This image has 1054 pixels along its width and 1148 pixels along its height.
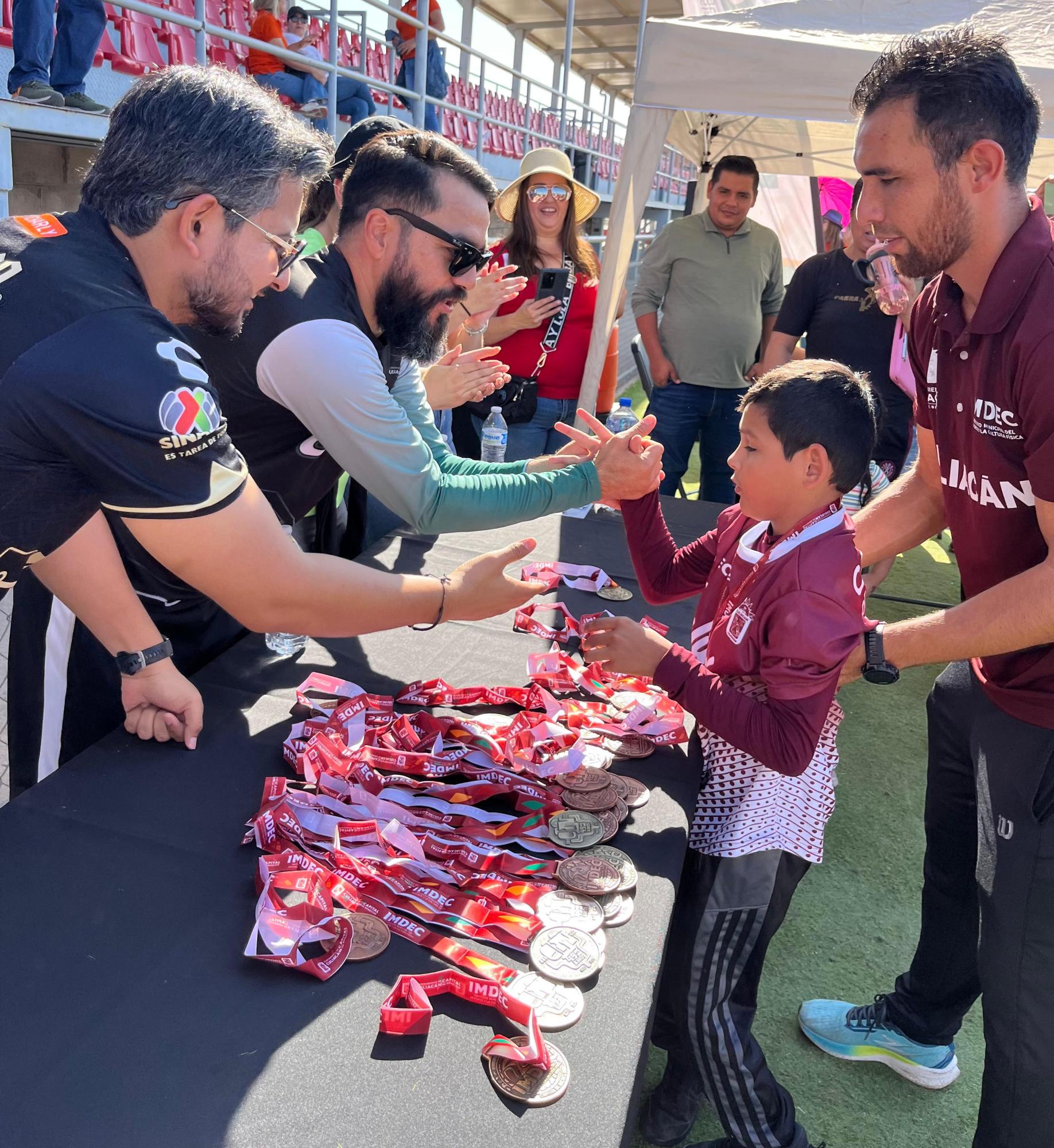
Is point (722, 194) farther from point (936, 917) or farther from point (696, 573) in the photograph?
point (936, 917)

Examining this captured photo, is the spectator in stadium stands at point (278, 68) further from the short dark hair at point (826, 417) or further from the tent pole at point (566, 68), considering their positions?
the short dark hair at point (826, 417)

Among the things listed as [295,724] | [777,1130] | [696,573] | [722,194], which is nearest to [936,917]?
[777,1130]

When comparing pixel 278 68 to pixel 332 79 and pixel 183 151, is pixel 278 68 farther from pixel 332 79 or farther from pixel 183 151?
Result: pixel 183 151

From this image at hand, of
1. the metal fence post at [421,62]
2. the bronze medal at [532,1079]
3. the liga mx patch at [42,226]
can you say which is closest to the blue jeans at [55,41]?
the metal fence post at [421,62]

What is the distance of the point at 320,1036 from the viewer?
3.59ft

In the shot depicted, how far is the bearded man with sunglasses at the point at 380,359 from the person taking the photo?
202 cm

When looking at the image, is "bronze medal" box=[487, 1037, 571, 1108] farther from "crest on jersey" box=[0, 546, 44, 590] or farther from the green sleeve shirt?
the green sleeve shirt

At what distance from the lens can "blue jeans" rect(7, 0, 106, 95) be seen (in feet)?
16.4

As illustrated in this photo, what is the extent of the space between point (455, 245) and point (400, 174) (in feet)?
0.71

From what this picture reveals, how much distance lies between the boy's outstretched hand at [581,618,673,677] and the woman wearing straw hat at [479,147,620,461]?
2783 millimetres

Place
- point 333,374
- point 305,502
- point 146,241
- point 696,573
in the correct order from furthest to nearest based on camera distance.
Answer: point 305,502 → point 696,573 → point 333,374 → point 146,241

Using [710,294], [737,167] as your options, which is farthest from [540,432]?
[737,167]

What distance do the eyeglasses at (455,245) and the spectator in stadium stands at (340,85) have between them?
21.6 feet

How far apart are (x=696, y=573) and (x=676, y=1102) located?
1167 millimetres
